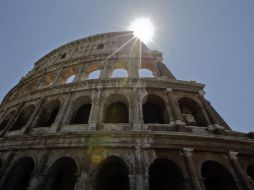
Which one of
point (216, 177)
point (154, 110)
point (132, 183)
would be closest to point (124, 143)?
point (132, 183)

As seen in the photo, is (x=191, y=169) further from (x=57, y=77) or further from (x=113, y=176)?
(x=57, y=77)

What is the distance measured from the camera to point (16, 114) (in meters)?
11.2

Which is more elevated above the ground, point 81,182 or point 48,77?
point 48,77

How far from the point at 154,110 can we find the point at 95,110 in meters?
3.76

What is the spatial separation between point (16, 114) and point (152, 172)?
9939mm

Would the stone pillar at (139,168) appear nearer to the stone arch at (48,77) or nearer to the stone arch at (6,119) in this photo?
the stone arch at (6,119)

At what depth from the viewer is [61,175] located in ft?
27.3

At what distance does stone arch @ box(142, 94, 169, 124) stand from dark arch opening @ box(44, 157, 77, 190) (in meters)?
4.85

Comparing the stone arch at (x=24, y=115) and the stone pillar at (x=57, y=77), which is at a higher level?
the stone pillar at (x=57, y=77)

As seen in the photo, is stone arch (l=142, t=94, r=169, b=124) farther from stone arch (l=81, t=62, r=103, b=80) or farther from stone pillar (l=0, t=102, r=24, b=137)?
stone pillar (l=0, t=102, r=24, b=137)

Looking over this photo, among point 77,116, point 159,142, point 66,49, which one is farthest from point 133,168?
point 66,49

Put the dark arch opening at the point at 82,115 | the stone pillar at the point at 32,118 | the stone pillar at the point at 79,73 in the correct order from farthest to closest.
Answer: the stone pillar at the point at 79,73
the dark arch opening at the point at 82,115
the stone pillar at the point at 32,118

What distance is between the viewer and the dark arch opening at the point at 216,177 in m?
7.32

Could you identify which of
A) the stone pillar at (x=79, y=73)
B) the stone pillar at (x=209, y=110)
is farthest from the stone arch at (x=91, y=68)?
the stone pillar at (x=209, y=110)
